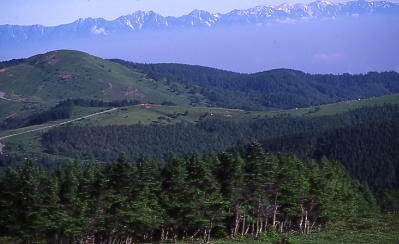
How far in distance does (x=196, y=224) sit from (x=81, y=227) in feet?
28.0

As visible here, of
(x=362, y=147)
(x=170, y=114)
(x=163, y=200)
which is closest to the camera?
(x=163, y=200)

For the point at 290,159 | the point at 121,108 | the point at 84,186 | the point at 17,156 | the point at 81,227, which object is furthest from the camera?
the point at 121,108

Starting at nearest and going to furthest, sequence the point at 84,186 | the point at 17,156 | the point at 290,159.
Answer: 1. the point at 84,186
2. the point at 290,159
3. the point at 17,156

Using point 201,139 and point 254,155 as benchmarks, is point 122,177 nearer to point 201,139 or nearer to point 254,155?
point 254,155

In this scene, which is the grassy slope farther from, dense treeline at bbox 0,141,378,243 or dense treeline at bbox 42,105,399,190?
dense treeline at bbox 0,141,378,243

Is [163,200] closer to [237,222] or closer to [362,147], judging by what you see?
[237,222]

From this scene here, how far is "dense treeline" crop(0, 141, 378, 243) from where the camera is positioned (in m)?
36.7

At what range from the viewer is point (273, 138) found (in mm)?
138750

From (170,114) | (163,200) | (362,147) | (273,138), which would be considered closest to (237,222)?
(163,200)

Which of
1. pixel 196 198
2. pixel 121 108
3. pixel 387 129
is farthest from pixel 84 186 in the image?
pixel 121 108

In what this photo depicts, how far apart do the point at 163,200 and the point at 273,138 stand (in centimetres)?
10248

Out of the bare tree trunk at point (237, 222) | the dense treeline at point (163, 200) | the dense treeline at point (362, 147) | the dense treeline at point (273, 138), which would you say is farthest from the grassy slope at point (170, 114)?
the bare tree trunk at point (237, 222)

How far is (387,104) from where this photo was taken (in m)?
177

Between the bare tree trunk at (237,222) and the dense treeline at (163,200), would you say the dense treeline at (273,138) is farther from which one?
the bare tree trunk at (237,222)
